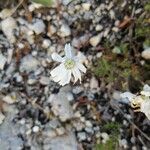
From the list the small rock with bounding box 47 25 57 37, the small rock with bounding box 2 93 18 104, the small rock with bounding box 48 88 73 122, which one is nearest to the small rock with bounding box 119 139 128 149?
the small rock with bounding box 48 88 73 122

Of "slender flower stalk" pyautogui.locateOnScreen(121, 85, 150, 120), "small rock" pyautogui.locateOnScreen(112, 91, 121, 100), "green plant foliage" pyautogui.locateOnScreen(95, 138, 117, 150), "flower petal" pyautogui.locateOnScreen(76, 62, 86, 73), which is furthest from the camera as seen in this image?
"small rock" pyautogui.locateOnScreen(112, 91, 121, 100)

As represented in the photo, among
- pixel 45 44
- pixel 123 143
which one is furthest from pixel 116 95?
pixel 45 44

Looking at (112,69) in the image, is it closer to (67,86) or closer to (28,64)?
(67,86)

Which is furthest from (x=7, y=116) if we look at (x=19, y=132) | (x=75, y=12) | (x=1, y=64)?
(x=75, y=12)

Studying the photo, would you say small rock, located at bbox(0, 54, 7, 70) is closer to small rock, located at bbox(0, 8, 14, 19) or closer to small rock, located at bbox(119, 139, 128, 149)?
small rock, located at bbox(0, 8, 14, 19)

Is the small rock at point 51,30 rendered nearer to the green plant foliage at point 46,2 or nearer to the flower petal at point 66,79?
the green plant foliage at point 46,2

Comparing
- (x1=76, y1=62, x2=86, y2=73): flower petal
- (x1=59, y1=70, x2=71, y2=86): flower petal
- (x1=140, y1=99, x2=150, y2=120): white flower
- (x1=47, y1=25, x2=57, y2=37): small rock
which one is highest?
(x1=47, y1=25, x2=57, y2=37): small rock

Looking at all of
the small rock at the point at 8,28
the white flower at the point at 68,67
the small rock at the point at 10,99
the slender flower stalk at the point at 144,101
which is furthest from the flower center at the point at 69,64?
the small rock at the point at 8,28

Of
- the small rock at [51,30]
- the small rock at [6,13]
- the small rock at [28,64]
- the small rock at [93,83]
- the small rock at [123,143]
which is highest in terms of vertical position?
the small rock at [6,13]
